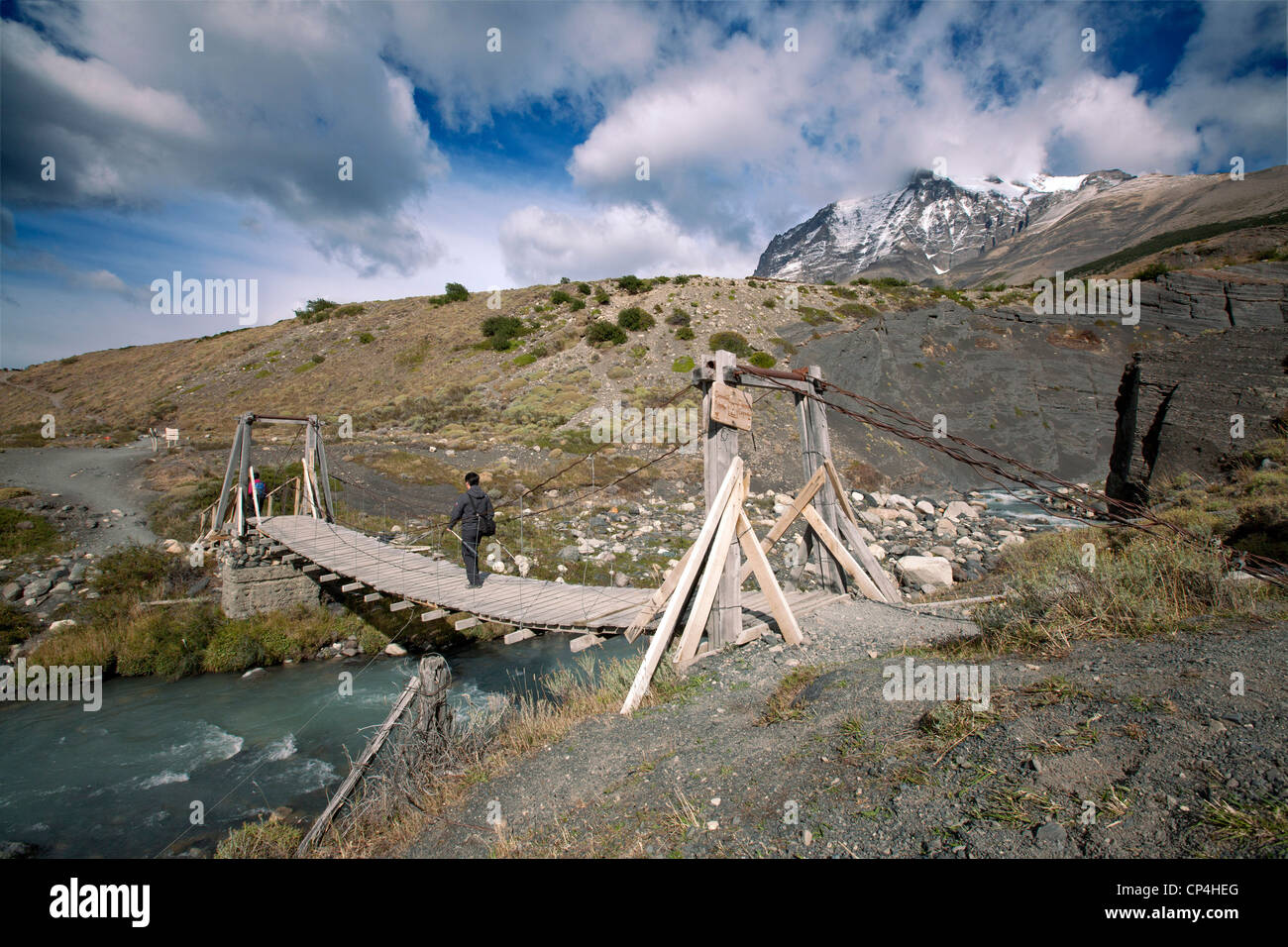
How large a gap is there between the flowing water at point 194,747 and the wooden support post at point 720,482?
13.8 feet

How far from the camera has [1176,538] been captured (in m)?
5.86

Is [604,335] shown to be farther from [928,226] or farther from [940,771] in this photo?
[928,226]

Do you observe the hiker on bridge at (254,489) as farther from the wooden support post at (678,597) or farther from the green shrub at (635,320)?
the green shrub at (635,320)

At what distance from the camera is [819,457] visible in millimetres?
7820

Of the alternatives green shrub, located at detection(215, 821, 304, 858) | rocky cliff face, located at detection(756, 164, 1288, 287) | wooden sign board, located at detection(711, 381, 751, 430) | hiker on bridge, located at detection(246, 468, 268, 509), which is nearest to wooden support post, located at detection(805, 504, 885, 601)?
wooden sign board, located at detection(711, 381, 751, 430)

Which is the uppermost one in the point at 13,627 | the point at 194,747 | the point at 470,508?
the point at 470,508

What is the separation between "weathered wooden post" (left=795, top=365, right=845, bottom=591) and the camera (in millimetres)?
7781

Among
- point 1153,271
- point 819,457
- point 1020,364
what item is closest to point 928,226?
point 1153,271

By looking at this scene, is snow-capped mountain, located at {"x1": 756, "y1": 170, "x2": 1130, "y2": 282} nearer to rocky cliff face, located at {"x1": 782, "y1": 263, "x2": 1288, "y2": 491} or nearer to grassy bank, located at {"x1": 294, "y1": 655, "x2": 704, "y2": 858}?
rocky cliff face, located at {"x1": 782, "y1": 263, "x2": 1288, "y2": 491}

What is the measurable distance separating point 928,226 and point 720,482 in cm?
19180

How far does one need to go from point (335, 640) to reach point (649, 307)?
32428 mm

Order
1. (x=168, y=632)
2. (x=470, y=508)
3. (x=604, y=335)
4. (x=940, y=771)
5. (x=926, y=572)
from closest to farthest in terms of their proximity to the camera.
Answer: (x=940, y=771), (x=470, y=508), (x=168, y=632), (x=926, y=572), (x=604, y=335)

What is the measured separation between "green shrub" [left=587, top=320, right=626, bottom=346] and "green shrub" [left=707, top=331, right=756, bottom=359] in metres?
5.40
